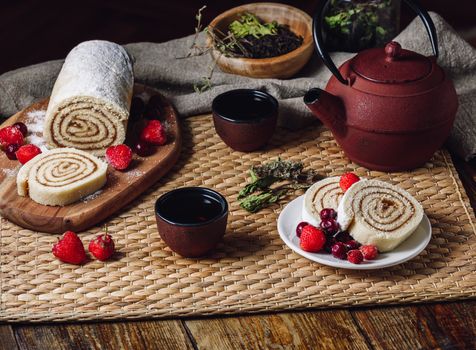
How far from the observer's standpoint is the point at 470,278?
6.95 feet

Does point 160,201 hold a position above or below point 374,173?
above

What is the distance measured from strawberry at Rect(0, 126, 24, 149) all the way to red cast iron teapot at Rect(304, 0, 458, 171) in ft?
2.80

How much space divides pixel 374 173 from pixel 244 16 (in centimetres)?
84

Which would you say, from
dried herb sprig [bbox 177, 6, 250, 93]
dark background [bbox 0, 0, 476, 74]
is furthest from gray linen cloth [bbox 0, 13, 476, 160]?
dark background [bbox 0, 0, 476, 74]

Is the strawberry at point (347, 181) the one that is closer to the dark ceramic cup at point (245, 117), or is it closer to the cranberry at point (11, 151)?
the dark ceramic cup at point (245, 117)

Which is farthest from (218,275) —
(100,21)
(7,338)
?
(100,21)

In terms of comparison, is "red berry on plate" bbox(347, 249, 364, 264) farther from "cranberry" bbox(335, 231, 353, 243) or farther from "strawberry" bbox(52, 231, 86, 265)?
"strawberry" bbox(52, 231, 86, 265)

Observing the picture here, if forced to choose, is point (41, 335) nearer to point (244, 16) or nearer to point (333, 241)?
point (333, 241)

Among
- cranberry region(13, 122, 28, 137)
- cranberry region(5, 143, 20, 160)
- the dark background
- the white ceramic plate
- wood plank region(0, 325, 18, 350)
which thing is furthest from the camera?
the dark background

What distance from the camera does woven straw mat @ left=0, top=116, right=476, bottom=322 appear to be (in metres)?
2.04

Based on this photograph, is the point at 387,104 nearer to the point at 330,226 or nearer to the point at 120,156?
the point at 330,226

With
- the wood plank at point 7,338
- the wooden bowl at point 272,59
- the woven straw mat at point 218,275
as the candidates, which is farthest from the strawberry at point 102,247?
the wooden bowl at point 272,59

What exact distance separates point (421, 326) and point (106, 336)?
73cm

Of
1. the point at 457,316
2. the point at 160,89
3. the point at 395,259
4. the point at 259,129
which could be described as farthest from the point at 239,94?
the point at 457,316
